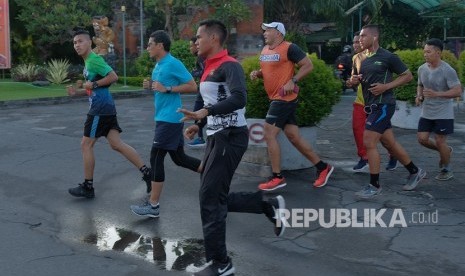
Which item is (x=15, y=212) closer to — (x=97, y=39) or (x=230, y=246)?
(x=230, y=246)

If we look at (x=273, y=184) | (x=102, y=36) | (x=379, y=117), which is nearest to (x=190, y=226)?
(x=273, y=184)

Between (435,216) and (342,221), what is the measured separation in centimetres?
96

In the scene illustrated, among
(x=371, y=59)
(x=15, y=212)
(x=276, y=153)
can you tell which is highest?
(x=371, y=59)

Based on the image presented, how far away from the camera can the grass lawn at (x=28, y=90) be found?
62.8ft

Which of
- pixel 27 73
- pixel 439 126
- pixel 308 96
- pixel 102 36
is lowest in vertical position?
pixel 27 73

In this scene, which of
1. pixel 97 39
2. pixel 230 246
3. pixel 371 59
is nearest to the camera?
pixel 230 246

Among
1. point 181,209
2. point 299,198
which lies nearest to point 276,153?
point 299,198

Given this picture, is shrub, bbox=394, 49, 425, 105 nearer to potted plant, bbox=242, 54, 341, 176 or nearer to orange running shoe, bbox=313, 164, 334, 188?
potted plant, bbox=242, 54, 341, 176

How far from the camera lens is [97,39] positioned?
25562mm

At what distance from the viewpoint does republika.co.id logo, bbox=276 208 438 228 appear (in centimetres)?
620

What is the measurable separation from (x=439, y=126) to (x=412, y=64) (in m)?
3.49

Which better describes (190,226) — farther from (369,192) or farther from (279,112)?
(369,192)

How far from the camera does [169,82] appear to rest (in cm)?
638

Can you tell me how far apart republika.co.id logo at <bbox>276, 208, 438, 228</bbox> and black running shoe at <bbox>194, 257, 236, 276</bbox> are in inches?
56.8
